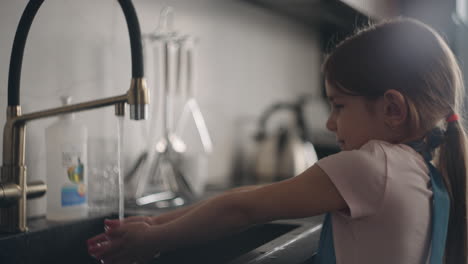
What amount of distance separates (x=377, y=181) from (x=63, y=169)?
1.98ft

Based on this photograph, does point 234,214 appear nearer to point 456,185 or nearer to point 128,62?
point 456,185

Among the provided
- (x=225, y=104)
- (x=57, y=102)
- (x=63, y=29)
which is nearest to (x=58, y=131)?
(x=57, y=102)

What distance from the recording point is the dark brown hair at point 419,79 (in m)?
Result: 0.82

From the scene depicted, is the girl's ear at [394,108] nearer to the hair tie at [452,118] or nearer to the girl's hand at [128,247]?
the hair tie at [452,118]

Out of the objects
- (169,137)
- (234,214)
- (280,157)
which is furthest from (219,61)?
(234,214)

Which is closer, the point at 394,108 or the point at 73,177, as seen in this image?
the point at 394,108

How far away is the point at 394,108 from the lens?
824 mm

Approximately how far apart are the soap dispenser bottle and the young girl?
217mm

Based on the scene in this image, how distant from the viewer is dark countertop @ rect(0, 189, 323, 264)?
0.81 meters

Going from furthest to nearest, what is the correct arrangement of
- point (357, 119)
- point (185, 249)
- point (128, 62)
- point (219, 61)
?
point (219, 61) < point (128, 62) < point (185, 249) < point (357, 119)

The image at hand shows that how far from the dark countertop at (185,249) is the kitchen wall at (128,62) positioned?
0.41 feet

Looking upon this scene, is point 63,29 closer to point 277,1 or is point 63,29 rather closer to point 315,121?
point 277,1

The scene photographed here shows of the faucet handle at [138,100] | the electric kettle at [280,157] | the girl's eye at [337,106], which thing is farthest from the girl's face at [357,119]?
the electric kettle at [280,157]

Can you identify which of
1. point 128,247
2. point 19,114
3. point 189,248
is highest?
point 19,114
